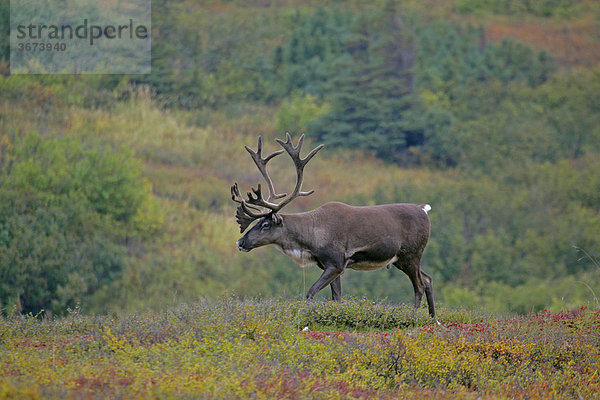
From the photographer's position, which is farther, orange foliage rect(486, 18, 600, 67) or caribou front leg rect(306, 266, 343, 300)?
Result: orange foliage rect(486, 18, 600, 67)

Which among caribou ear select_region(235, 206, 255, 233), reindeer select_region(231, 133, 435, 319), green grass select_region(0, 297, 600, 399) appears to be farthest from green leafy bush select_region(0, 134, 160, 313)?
green grass select_region(0, 297, 600, 399)

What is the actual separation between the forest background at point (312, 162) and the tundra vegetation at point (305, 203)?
0.57 ft

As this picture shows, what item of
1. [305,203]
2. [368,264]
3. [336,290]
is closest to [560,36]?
[305,203]

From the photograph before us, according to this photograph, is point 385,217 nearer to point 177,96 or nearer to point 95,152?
point 95,152

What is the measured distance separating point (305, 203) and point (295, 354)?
4208 centimetres

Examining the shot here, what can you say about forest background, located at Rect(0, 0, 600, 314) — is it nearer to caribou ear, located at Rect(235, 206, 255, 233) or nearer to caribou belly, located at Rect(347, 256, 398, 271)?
caribou belly, located at Rect(347, 256, 398, 271)

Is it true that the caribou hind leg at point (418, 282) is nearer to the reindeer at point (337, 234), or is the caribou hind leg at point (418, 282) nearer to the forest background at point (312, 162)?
the reindeer at point (337, 234)

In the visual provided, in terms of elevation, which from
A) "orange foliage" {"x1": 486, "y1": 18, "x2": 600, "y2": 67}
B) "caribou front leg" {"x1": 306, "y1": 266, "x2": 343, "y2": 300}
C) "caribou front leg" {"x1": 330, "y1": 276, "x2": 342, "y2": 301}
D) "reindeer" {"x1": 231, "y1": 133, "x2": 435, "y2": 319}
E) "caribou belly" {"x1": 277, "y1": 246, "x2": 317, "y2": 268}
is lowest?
"caribou front leg" {"x1": 330, "y1": 276, "x2": 342, "y2": 301}

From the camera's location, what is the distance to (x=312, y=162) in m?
60.7

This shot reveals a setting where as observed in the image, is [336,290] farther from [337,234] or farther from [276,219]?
[276,219]

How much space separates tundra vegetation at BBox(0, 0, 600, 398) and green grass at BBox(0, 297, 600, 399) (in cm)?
4

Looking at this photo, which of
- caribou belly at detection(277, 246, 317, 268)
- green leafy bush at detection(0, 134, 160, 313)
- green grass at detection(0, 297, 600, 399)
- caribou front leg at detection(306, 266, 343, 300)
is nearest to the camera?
green grass at detection(0, 297, 600, 399)

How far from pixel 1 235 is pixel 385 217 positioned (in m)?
29.8

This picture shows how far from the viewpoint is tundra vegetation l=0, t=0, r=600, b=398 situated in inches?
398
